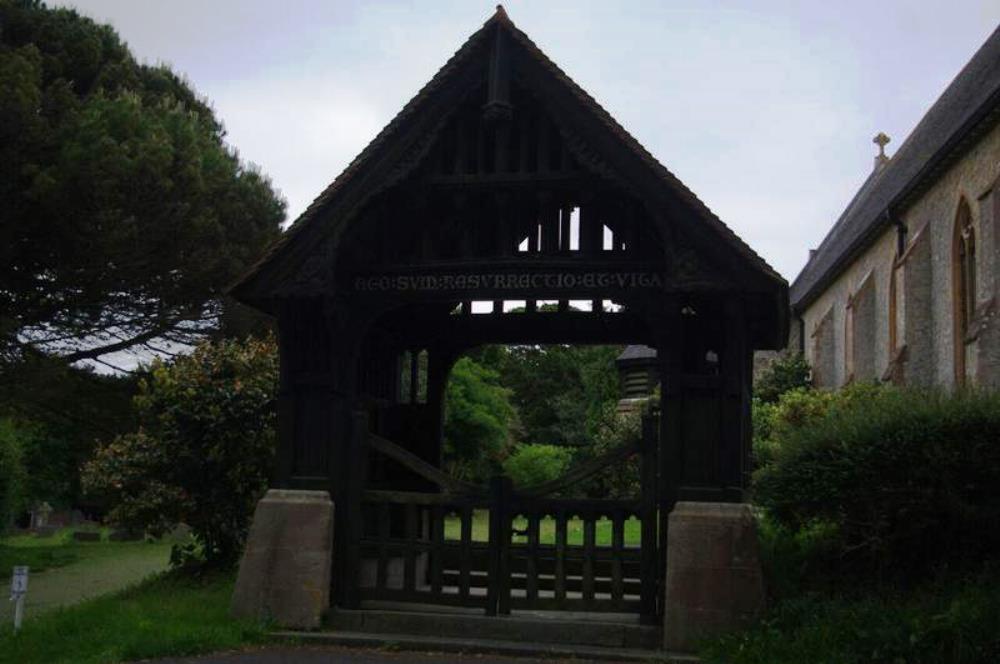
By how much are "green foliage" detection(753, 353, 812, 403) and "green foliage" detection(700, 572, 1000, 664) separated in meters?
29.6

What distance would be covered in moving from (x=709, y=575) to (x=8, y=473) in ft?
63.3

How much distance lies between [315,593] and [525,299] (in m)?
3.24

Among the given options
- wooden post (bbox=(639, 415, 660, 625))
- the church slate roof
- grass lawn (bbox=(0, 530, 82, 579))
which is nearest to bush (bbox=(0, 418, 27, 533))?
grass lawn (bbox=(0, 530, 82, 579))

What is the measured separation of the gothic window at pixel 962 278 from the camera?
22906 millimetres

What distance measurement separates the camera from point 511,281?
10078mm

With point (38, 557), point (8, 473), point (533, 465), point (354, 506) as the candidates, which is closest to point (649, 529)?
point (354, 506)

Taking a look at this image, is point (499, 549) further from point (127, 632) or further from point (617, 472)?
point (617, 472)

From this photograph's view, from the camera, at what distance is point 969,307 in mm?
23422

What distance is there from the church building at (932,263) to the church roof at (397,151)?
947cm

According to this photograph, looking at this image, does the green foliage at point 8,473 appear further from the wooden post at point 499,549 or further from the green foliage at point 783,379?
the green foliage at point 783,379

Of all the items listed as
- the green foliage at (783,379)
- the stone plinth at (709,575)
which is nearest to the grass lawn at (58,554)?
the stone plinth at (709,575)

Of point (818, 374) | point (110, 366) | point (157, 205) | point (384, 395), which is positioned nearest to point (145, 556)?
point (110, 366)

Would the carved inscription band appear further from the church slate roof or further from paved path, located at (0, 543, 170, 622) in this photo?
the church slate roof

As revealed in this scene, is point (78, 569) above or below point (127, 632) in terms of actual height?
below
